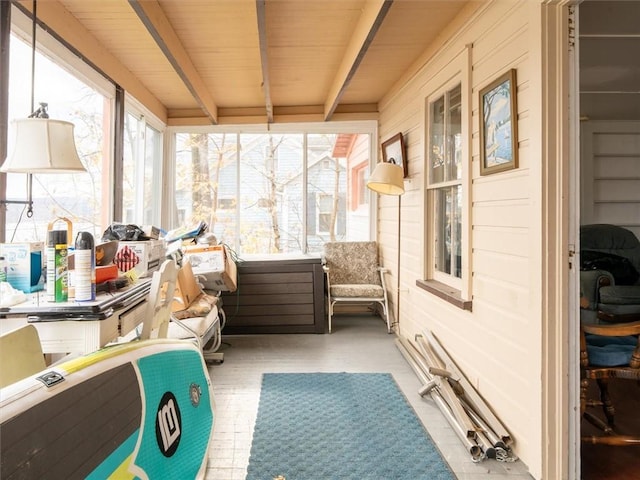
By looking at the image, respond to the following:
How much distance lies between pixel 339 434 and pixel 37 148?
212cm

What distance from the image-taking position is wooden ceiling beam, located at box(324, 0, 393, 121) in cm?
236

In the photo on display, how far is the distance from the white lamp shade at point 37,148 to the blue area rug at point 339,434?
174 cm

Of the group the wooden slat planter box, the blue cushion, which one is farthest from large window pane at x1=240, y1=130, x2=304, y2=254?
the blue cushion

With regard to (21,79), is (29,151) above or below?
below

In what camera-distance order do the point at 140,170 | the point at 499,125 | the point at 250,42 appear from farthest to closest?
1. the point at 140,170
2. the point at 250,42
3. the point at 499,125

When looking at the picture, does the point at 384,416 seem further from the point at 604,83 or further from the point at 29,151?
the point at 604,83

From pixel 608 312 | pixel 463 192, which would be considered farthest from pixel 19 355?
pixel 608 312

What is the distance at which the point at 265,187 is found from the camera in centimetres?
511

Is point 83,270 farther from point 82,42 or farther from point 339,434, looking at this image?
point 82,42

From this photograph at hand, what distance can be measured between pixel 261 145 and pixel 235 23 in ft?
7.79

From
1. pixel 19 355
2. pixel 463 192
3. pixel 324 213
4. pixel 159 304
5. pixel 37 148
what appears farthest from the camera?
pixel 324 213

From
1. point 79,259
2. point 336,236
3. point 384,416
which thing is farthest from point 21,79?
point 336,236

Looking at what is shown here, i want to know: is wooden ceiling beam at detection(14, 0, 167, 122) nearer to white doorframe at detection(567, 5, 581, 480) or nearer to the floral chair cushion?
the floral chair cushion

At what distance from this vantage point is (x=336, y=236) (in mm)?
5230
